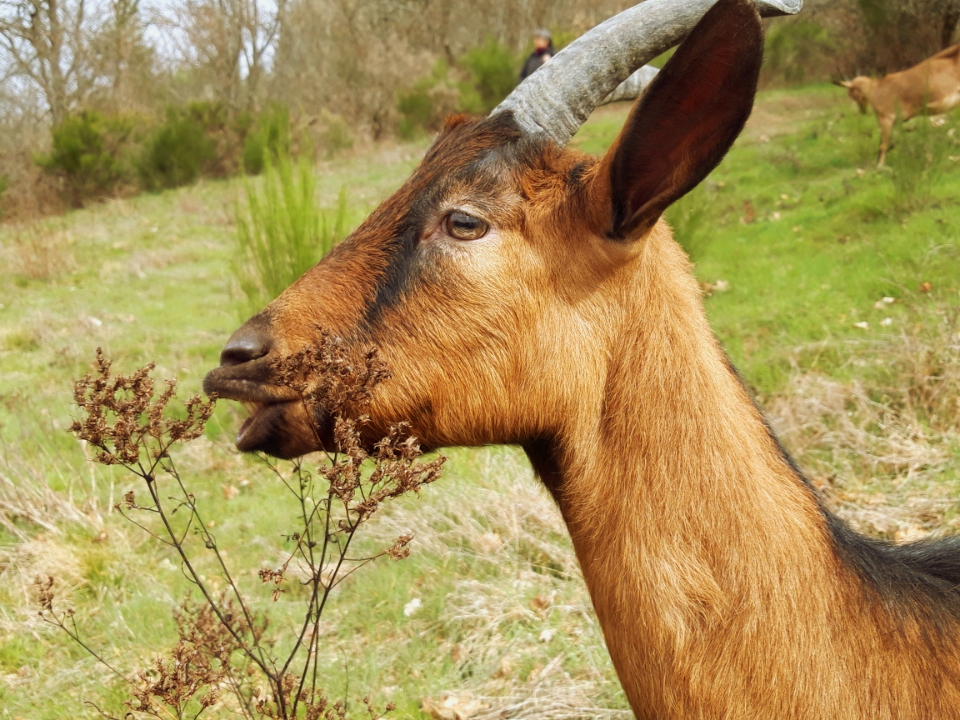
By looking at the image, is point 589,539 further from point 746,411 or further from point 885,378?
point 885,378

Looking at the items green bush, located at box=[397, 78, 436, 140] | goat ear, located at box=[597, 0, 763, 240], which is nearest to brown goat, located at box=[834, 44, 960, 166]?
goat ear, located at box=[597, 0, 763, 240]

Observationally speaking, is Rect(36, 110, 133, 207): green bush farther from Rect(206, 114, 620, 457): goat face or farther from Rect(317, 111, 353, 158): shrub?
Rect(206, 114, 620, 457): goat face

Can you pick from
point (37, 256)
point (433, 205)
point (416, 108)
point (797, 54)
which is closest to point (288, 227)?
point (433, 205)

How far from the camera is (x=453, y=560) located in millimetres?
4770

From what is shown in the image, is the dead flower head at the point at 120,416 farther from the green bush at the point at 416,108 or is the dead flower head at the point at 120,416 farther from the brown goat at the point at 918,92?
the green bush at the point at 416,108

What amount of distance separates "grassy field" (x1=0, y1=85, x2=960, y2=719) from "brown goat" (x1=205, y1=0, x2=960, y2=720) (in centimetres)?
163

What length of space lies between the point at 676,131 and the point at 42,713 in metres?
3.76

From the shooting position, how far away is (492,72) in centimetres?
2891

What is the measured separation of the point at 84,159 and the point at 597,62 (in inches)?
943

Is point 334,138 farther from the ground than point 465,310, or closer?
farther from the ground

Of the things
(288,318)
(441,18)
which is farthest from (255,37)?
(288,318)

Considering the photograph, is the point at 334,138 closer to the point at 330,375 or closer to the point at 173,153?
the point at 173,153

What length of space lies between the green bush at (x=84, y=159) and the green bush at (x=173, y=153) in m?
0.89

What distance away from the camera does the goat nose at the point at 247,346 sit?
1925 millimetres
